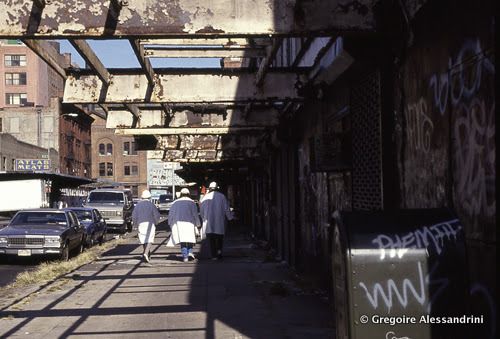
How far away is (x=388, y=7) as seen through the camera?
6.72 metres

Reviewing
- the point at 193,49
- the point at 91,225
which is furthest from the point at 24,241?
the point at 193,49

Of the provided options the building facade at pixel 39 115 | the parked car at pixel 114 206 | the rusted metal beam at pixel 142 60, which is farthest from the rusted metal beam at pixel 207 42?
the building facade at pixel 39 115

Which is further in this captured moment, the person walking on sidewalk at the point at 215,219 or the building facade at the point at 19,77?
the building facade at the point at 19,77

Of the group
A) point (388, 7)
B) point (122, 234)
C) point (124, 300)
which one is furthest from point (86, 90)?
point (122, 234)

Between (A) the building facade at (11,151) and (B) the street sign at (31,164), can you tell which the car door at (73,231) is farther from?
(B) the street sign at (31,164)

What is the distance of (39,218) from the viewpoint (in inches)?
778

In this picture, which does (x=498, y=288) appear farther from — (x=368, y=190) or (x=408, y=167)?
(x=368, y=190)

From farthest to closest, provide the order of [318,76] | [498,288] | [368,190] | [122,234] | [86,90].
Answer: [122,234]
[86,90]
[318,76]
[368,190]
[498,288]

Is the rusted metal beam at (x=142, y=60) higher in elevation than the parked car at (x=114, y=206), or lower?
higher

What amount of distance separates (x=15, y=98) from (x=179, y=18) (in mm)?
91166

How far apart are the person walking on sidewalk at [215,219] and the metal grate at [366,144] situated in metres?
8.12

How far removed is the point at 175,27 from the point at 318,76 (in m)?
3.67

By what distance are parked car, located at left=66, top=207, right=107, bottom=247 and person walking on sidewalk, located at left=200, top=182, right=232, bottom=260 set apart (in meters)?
6.51

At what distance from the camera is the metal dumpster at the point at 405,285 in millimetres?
4492
